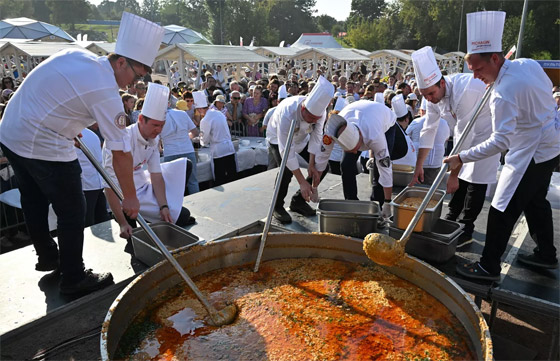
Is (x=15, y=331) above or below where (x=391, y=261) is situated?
below

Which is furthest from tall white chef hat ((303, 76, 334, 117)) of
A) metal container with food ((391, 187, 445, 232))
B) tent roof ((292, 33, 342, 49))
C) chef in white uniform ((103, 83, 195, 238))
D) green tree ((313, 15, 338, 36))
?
green tree ((313, 15, 338, 36))

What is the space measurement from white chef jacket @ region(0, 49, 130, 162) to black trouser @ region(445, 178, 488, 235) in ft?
9.70

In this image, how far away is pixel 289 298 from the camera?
2301 millimetres

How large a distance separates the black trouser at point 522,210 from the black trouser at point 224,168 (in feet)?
14.0

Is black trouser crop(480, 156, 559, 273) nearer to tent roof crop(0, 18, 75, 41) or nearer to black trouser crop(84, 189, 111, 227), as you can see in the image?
black trouser crop(84, 189, 111, 227)

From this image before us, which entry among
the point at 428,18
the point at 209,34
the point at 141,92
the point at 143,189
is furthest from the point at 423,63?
the point at 209,34

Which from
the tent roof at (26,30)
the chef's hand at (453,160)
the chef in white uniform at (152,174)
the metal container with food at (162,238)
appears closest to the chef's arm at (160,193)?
the chef in white uniform at (152,174)

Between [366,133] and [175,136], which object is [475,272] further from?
[175,136]

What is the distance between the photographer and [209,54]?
37.4 ft

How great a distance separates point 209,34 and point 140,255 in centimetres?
5257

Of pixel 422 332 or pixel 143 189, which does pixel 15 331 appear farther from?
pixel 422 332

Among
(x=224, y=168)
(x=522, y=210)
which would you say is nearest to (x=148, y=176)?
(x=224, y=168)

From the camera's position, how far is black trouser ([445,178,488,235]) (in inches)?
137

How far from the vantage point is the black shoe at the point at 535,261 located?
3.01 metres
